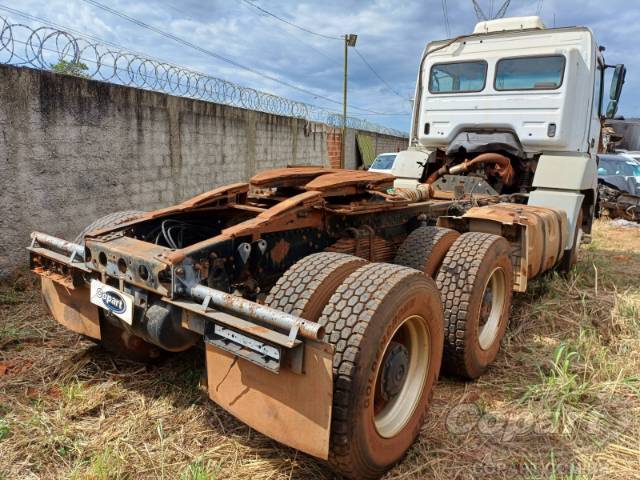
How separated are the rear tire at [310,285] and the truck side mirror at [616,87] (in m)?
5.44

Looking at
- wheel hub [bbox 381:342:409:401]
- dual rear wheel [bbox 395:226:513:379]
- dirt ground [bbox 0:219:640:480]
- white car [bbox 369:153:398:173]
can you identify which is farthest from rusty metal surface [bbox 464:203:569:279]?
white car [bbox 369:153:398:173]

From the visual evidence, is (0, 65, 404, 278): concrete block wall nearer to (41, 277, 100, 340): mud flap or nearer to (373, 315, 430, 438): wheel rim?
(41, 277, 100, 340): mud flap

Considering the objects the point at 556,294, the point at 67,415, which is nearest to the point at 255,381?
the point at 67,415

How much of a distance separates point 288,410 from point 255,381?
19cm

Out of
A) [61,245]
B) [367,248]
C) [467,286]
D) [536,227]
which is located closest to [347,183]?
[367,248]

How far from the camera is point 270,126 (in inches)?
422

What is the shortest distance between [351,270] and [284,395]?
764mm

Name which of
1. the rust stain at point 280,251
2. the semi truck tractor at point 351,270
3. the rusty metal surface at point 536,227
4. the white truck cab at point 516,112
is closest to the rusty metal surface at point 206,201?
the semi truck tractor at point 351,270

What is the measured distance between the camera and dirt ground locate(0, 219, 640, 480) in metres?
2.34

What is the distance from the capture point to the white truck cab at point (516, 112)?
5.25 meters

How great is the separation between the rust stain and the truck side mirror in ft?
17.9

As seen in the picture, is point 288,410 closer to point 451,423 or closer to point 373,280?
point 373,280

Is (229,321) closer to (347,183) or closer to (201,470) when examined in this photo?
(201,470)

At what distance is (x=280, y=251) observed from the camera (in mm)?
2805
